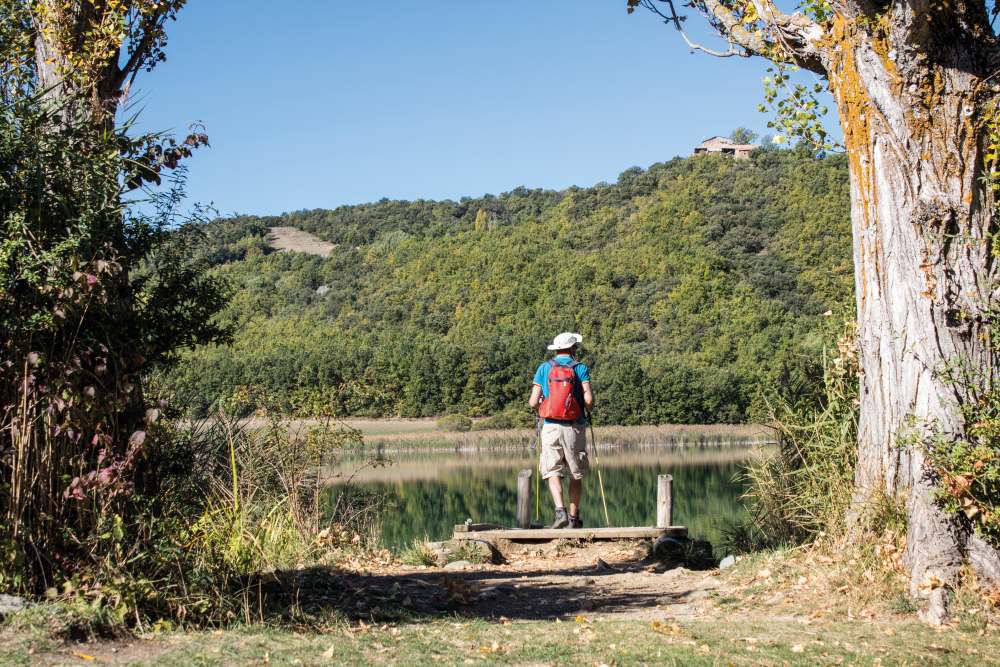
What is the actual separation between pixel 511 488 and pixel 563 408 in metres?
16.8

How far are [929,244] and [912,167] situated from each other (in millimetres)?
474

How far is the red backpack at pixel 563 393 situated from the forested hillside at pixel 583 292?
2010cm

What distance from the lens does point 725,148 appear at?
72.2m

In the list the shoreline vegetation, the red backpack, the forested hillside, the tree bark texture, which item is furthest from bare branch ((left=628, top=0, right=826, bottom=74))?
the shoreline vegetation

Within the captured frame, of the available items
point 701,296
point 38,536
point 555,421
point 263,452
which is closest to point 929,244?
point 555,421

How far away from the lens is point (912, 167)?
20.2 ft

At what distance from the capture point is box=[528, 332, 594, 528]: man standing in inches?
356

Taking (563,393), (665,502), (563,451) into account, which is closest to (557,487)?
Result: (563,451)

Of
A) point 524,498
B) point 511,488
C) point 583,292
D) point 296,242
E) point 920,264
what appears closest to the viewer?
point 920,264

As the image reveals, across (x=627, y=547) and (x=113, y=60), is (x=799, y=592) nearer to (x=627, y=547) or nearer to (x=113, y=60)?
(x=627, y=547)

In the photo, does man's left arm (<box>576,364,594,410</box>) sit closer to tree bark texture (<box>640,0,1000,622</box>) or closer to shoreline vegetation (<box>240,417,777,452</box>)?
tree bark texture (<box>640,0,1000,622</box>)

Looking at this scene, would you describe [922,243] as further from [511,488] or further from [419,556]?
[511,488]

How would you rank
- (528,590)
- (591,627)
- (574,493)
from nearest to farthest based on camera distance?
1. (591,627)
2. (528,590)
3. (574,493)

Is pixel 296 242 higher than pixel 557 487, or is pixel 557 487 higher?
pixel 296 242
